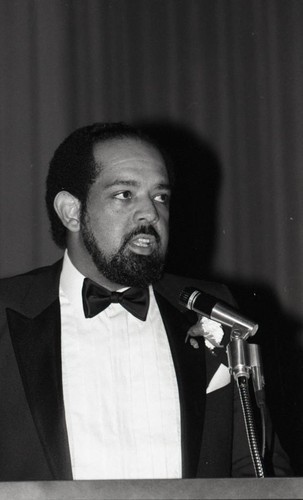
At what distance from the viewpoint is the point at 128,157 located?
96.6 inches

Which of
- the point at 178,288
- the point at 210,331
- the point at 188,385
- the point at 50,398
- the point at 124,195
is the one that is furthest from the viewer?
the point at 178,288

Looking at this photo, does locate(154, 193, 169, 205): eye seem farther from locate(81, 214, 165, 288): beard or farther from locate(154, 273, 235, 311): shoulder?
locate(154, 273, 235, 311): shoulder

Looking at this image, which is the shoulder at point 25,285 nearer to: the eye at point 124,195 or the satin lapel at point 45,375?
the satin lapel at point 45,375

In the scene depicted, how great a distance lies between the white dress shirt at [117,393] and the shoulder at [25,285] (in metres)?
0.06

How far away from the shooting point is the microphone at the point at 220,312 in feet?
5.69

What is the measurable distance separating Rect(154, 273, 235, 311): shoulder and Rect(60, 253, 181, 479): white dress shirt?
0.26 ft

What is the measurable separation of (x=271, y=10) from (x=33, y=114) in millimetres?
1294

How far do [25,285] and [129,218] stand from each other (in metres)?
0.37

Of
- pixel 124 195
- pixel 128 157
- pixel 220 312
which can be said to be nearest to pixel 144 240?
pixel 124 195

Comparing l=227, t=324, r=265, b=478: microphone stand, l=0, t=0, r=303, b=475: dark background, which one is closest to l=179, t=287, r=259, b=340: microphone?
l=227, t=324, r=265, b=478: microphone stand

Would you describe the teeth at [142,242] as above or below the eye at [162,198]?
below

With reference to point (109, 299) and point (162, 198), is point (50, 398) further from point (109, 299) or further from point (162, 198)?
point (162, 198)

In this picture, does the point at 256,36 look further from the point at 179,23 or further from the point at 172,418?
the point at 172,418

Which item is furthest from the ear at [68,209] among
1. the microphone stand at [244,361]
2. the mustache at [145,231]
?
the microphone stand at [244,361]
